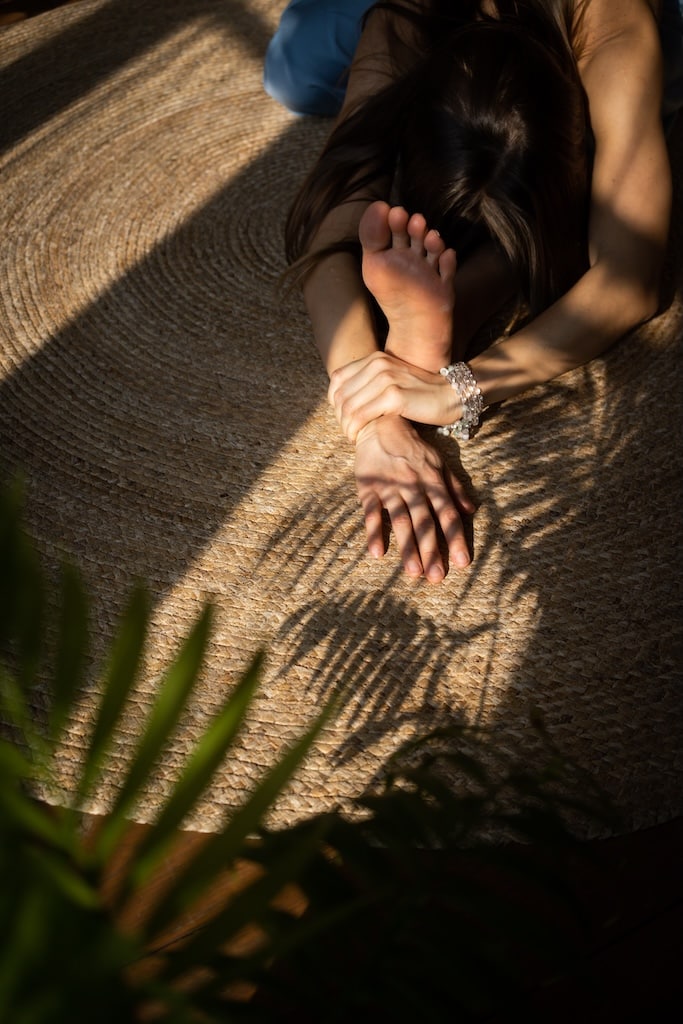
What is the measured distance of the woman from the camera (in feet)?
3.19

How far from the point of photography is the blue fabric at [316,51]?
1457 millimetres

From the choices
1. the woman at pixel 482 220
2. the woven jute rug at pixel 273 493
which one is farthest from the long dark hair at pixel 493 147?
the woven jute rug at pixel 273 493

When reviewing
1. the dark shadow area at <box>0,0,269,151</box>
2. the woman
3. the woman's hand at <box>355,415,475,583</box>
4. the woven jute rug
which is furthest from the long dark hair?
the dark shadow area at <box>0,0,269,151</box>

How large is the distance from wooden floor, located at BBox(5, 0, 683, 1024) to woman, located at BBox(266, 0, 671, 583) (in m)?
0.34

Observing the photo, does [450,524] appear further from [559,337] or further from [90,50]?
[90,50]

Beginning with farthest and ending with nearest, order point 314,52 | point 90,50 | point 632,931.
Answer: point 90,50
point 314,52
point 632,931

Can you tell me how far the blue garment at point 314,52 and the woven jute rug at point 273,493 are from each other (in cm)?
6

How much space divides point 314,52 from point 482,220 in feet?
1.89

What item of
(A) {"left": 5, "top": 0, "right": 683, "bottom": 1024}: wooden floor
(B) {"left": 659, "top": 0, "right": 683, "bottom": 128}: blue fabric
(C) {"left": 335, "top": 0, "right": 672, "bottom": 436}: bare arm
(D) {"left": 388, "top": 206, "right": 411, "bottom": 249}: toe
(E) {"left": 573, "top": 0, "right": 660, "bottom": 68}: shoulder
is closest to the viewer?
(A) {"left": 5, "top": 0, "right": 683, "bottom": 1024}: wooden floor

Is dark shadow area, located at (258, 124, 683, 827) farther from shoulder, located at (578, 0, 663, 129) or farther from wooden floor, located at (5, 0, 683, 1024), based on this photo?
shoulder, located at (578, 0, 663, 129)

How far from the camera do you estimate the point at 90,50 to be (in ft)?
5.51

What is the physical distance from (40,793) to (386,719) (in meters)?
0.30

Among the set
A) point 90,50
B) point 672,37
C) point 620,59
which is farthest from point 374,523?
point 90,50

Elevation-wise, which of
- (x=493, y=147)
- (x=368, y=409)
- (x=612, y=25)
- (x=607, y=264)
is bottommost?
(x=368, y=409)
